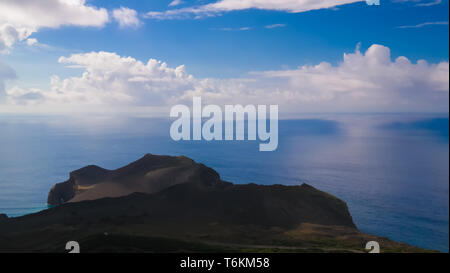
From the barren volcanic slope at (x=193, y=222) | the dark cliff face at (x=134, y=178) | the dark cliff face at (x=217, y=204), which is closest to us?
the barren volcanic slope at (x=193, y=222)

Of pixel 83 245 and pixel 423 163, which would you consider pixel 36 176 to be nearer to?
pixel 83 245

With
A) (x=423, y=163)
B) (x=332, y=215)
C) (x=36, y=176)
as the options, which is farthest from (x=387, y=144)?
(x=36, y=176)

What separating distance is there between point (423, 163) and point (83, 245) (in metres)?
90.4

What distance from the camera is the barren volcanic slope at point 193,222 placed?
26.0 metres

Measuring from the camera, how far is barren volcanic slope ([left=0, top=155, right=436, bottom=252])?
85.4 ft

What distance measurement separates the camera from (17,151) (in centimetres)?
10712

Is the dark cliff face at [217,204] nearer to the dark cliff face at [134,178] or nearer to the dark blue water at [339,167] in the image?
the dark cliff face at [134,178]

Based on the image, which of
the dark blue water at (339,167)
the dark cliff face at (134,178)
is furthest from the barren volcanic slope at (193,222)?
the dark blue water at (339,167)

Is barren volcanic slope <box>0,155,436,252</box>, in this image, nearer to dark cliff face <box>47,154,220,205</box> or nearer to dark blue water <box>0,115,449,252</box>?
dark cliff face <box>47,154,220,205</box>

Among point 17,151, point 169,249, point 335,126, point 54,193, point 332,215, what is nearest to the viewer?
point 169,249

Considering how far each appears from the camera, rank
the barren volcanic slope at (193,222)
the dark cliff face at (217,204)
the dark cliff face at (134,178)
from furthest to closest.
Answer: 1. the dark cliff face at (134,178)
2. the dark cliff face at (217,204)
3. the barren volcanic slope at (193,222)

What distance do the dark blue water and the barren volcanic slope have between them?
1749cm

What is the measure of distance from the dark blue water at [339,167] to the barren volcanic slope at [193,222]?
57.4ft

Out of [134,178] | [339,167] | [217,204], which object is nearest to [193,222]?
[217,204]
